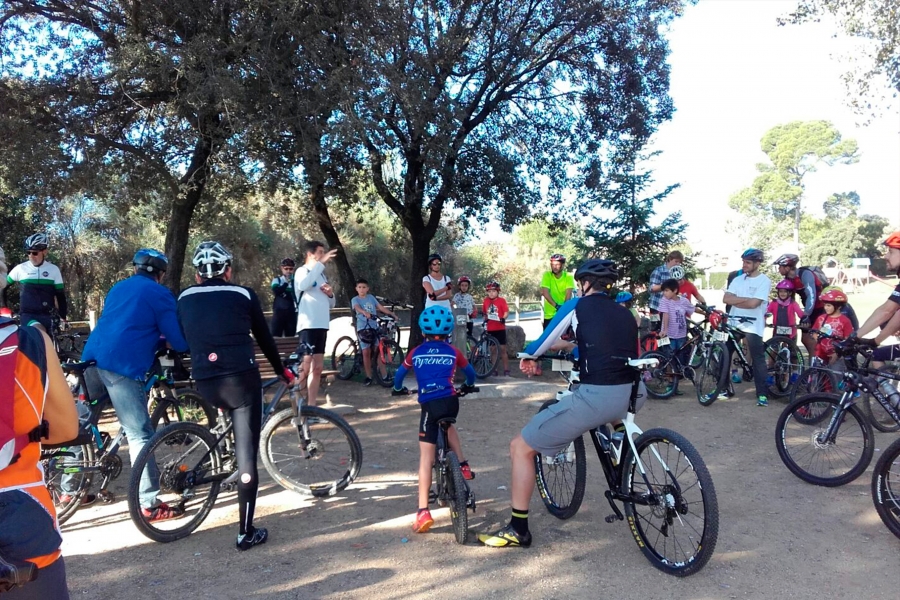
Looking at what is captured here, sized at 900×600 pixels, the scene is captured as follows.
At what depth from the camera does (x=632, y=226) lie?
12828 millimetres

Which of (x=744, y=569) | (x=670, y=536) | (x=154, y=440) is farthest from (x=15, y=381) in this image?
(x=744, y=569)

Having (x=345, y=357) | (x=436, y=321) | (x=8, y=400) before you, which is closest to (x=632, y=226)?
(x=345, y=357)

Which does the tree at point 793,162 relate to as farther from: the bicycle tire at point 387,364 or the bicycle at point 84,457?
the bicycle at point 84,457

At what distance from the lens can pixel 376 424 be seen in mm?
8109

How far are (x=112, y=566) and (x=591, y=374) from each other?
3299 millimetres

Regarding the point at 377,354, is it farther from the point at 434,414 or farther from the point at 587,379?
the point at 587,379

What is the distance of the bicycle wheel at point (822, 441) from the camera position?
17.7ft

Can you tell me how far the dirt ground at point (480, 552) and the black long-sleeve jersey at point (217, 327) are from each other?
4.17 ft

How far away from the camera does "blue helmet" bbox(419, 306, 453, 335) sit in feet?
15.4

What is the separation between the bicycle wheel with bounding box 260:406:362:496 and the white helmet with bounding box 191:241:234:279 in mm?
1355

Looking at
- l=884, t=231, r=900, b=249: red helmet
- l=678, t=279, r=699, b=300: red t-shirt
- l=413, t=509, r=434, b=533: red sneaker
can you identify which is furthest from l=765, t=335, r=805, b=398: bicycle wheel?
l=413, t=509, r=434, b=533: red sneaker

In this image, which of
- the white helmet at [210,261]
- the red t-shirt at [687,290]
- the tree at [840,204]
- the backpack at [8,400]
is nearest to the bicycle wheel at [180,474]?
the white helmet at [210,261]

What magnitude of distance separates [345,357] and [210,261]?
7.02 meters

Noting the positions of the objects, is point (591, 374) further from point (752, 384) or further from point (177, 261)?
point (177, 261)
